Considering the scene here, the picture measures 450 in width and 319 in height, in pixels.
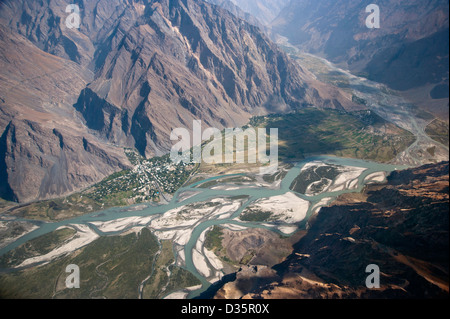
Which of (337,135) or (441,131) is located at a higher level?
(337,135)

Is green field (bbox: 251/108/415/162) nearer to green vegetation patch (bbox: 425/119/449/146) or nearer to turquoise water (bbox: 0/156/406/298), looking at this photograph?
turquoise water (bbox: 0/156/406/298)

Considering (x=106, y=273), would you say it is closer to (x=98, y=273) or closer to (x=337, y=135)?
(x=98, y=273)

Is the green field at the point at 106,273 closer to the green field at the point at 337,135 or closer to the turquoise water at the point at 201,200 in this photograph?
the turquoise water at the point at 201,200

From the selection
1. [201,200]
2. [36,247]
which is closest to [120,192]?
[36,247]

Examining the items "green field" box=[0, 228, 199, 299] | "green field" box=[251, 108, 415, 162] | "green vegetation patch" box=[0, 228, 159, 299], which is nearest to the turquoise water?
"green field" box=[0, 228, 199, 299]

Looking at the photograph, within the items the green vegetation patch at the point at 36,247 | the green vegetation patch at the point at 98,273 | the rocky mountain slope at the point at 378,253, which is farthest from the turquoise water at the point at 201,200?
the rocky mountain slope at the point at 378,253

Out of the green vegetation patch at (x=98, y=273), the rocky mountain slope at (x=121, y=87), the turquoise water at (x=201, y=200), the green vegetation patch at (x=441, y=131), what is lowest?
the green vegetation patch at (x=98, y=273)
